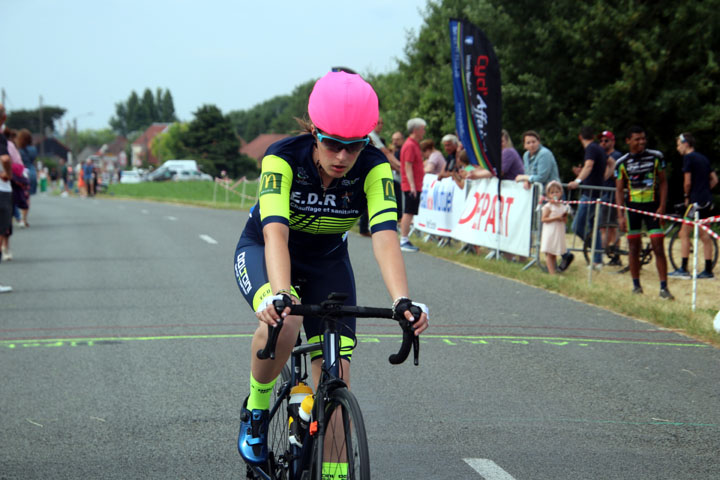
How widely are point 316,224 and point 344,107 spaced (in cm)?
67

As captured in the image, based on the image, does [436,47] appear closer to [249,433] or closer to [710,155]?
[710,155]

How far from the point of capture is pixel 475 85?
48.0ft

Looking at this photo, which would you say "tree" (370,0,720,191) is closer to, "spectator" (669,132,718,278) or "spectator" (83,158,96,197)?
"spectator" (669,132,718,278)

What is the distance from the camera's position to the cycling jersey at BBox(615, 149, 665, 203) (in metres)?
10.8

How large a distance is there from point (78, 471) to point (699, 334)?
6.02 m

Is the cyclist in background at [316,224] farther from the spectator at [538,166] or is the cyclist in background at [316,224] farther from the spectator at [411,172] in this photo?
the spectator at [411,172]

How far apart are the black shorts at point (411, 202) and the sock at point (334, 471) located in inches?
502

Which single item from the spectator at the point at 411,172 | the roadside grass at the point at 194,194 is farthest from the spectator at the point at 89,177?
the spectator at the point at 411,172

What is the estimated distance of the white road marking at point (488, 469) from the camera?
14.1ft

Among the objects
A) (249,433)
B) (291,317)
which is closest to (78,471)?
(249,433)

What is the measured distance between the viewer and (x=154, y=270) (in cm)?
1302

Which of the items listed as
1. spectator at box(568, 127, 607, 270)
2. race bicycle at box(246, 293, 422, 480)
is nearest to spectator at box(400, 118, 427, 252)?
spectator at box(568, 127, 607, 270)

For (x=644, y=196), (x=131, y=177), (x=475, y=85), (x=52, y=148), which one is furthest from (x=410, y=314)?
(x=52, y=148)

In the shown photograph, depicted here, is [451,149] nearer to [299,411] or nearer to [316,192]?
[316,192]
